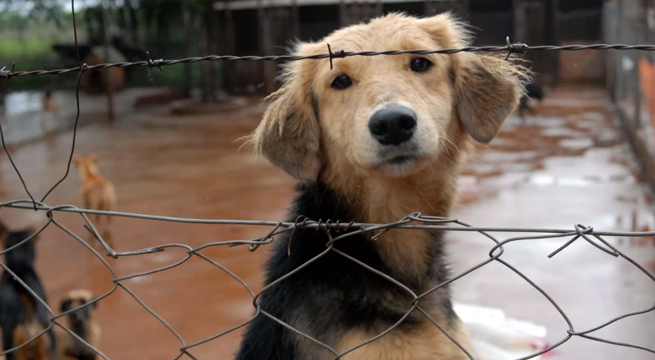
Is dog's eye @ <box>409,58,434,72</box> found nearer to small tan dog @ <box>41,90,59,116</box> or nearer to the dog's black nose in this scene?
the dog's black nose

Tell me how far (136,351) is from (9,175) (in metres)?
6.64

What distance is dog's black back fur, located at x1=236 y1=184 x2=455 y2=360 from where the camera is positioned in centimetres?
238

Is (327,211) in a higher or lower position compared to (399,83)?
lower

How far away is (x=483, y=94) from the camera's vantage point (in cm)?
276

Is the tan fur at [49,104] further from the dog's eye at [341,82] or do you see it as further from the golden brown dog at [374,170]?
the dog's eye at [341,82]

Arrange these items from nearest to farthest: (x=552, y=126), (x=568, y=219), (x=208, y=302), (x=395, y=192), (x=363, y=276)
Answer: (x=363, y=276) < (x=395, y=192) < (x=208, y=302) < (x=568, y=219) < (x=552, y=126)

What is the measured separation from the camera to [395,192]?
2.69 metres

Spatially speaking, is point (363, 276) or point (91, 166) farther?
point (91, 166)

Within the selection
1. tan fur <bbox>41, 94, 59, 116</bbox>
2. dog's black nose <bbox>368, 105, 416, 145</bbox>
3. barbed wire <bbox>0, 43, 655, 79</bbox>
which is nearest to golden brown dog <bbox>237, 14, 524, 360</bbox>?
dog's black nose <bbox>368, 105, 416, 145</bbox>

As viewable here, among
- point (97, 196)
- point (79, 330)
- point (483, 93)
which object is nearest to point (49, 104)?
point (97, 196)

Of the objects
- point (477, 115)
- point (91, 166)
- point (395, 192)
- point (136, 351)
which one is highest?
point (477, 115)

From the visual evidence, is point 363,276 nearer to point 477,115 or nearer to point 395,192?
point 395,192

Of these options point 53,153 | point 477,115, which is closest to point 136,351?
point 477,115

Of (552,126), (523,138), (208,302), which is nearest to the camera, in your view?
(208,302)
